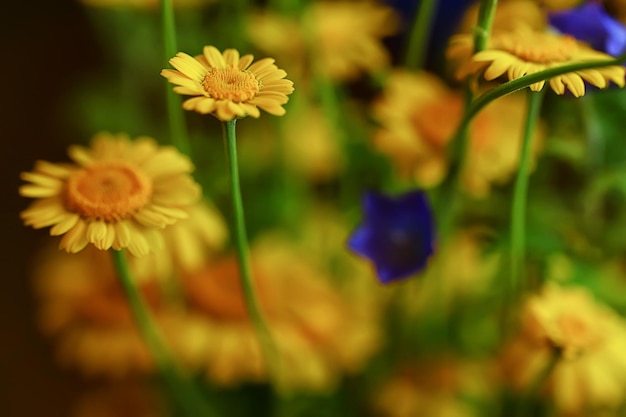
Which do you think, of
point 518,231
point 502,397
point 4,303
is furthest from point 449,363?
point 4,303

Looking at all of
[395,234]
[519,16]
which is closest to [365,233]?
[395,234]

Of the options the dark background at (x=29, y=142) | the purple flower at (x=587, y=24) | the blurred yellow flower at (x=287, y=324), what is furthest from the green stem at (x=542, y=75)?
the dark background at (x=29, y=142)

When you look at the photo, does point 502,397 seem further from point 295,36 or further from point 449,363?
point 295,36

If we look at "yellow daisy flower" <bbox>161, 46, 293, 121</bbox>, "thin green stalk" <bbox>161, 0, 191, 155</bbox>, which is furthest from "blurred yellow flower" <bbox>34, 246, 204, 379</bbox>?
"yellow daisy flower" <bbox>161, 46, 293, 121</bbox>

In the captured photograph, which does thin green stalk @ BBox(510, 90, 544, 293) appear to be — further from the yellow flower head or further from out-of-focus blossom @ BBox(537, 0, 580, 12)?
the yellow flower head

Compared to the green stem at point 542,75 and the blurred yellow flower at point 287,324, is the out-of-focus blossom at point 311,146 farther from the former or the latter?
the green stem at point 542,75

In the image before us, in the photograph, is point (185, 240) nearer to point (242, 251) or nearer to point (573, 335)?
point (242, 251)
